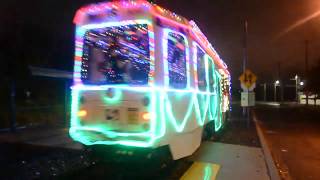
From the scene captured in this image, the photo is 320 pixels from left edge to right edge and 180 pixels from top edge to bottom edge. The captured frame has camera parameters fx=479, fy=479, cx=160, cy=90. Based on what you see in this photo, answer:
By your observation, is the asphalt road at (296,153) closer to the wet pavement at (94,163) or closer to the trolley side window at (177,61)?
the wet pavement at (94,163)

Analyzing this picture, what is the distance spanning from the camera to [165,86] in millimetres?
8852

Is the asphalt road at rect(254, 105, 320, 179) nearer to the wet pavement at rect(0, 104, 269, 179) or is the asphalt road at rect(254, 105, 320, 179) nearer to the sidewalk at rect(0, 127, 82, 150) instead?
the wet pavement at rect(0, 104, 269, 179)

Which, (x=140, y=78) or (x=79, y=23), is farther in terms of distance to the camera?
(x=79, y=23)

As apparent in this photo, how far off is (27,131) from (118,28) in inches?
334

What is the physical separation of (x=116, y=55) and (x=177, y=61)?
124 centimetres

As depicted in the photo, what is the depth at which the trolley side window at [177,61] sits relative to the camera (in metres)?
9.27

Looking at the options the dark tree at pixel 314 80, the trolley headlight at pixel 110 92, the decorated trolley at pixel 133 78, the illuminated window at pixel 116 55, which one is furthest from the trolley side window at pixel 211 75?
the dark tree at pixel 314 80

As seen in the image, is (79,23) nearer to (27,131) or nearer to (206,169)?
(206,169)

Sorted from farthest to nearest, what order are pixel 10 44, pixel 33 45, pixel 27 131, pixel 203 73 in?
1. pixel 33 45
2. pixel 10 44
3. pixel 27 131
4. pixel 203 73

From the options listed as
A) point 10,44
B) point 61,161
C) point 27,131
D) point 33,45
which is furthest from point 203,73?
point 33,45

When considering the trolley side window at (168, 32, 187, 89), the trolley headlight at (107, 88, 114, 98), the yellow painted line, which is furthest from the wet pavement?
the trolley side window at (168, 32, 187, 89)

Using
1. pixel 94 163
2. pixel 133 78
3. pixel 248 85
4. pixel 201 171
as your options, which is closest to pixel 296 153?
pixel 201 171

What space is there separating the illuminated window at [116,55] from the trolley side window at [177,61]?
23.6 inches

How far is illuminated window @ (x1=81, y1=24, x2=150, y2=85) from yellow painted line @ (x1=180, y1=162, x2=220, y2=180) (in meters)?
2.58
